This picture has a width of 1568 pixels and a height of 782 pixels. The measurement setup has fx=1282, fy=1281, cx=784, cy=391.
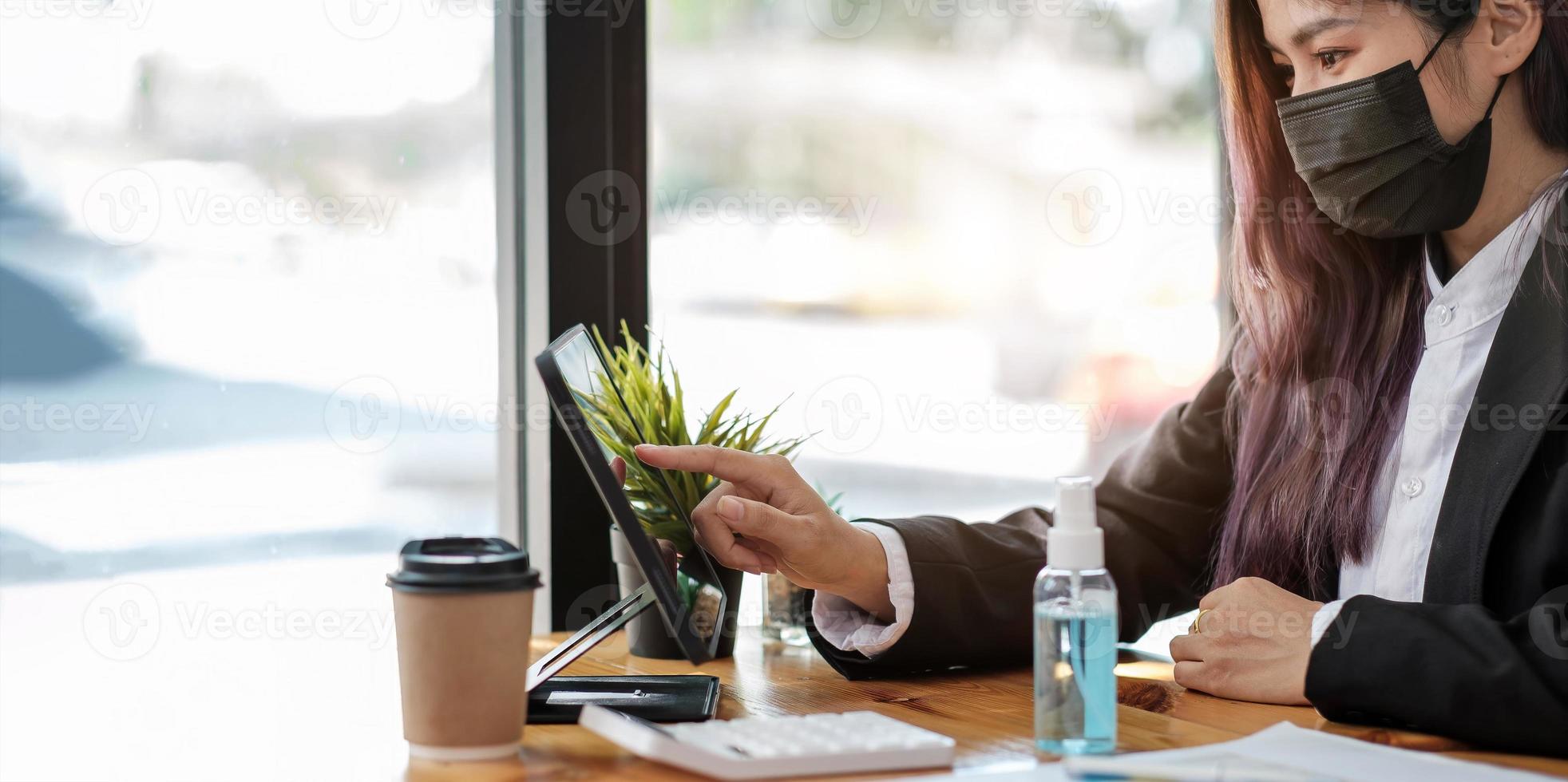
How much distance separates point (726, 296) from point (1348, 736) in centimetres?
113

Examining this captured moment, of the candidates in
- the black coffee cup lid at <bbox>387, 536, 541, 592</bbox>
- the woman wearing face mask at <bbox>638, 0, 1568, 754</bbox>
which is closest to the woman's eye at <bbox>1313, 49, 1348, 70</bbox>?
the woman wearing face mask at <bbox>638, 0, 1568, 754</bbox>

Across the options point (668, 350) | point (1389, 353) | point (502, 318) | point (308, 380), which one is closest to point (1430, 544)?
point (1389, 353)

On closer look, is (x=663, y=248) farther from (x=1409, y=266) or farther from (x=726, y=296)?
(x=1409, y=266)

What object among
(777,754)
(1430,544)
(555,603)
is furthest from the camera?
(555,603)

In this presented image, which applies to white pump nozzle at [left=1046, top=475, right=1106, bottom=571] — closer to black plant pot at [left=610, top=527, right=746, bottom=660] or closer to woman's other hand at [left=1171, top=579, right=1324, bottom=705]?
woman's other hand at [left=1171, top=579, right=1324, bottom=705]

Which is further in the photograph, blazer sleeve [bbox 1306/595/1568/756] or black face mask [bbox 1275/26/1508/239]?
black face mask [bbox 1275/26/1508/239]

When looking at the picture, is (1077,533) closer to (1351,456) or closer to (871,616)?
(871,616)

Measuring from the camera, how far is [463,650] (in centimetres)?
94

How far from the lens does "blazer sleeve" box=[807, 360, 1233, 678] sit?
1.30 meters

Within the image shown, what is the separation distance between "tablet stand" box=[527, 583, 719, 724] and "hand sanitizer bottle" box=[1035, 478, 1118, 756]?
296mm

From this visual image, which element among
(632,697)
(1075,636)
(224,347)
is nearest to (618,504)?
(632,697)

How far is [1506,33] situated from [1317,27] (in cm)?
17

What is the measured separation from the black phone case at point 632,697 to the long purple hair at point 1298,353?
0.66 metres

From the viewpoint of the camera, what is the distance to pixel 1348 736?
3.38 ft
